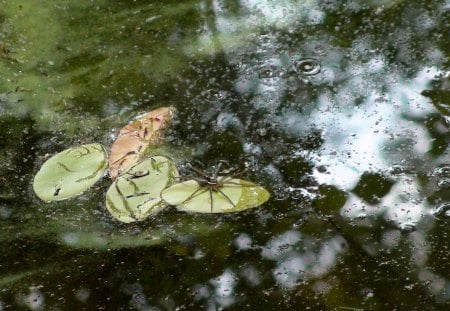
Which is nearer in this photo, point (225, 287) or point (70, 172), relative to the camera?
point (225, 287)

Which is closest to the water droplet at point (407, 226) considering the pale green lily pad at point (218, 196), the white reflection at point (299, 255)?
the white reflection at point (299, 255)

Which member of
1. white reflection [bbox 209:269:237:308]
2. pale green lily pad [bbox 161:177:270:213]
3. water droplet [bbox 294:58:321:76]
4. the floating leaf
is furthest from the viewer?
water droplet [bbox 294:58:321:76]

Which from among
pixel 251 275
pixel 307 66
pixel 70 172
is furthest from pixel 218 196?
pixel 307 66

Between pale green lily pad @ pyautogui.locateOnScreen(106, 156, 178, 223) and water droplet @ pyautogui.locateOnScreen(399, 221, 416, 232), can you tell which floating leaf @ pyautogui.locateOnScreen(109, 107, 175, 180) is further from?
water droplet @ pyautogui.locateOnScreen(399, 221, 416, 232)

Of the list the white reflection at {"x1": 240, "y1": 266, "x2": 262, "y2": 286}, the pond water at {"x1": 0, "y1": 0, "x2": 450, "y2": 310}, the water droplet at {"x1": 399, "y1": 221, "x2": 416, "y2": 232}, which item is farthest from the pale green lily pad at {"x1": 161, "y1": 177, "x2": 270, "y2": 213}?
the water droplet at {"x1": 399, "y1": 221, "x2": 416, "y2": 232}

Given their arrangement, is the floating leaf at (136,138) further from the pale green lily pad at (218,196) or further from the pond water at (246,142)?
the pale green lily pad at (218,196)

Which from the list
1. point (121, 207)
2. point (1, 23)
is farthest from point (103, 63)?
point (121, 207)

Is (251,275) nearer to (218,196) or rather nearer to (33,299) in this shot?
(218,196)
